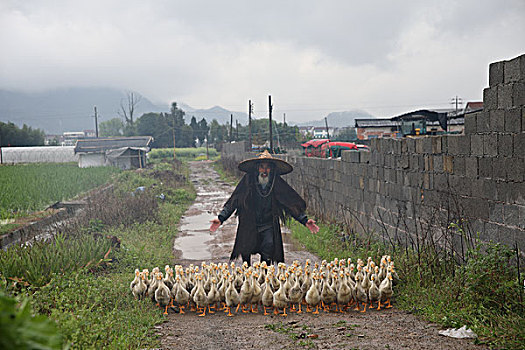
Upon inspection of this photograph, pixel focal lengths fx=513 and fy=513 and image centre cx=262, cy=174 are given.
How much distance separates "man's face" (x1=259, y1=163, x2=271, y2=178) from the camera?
8375 mm

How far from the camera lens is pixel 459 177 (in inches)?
287

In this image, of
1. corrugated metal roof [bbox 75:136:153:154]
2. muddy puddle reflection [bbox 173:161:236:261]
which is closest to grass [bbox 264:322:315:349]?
muddy puddle reflection [bbox 173:161:236:261]

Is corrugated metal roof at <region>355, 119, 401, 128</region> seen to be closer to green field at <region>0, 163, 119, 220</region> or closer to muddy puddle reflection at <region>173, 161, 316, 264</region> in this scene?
green field at <region>0, 163, 119, 220</region>

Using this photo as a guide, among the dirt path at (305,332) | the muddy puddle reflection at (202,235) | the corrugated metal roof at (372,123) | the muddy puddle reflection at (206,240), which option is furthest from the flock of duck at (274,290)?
the corrugated metal roof at (372,123)

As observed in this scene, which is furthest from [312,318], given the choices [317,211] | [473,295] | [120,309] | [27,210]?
[27,210]

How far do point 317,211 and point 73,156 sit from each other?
43001 mm

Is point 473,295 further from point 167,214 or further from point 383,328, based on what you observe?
point 167,214

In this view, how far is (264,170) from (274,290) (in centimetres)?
242

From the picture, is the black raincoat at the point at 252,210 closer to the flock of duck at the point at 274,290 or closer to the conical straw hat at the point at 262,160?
the conical straw hat at the point at 262,160

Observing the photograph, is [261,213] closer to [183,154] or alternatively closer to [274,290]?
[274,290]

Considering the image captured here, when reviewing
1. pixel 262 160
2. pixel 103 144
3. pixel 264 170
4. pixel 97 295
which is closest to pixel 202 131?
pixel 103 144

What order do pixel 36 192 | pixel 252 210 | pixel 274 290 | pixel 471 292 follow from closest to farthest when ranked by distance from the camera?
pixel 471 292
pixel 274 290
pixel 252 210
pixel 36 192

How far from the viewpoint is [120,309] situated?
6.16m

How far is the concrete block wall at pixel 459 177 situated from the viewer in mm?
6082
